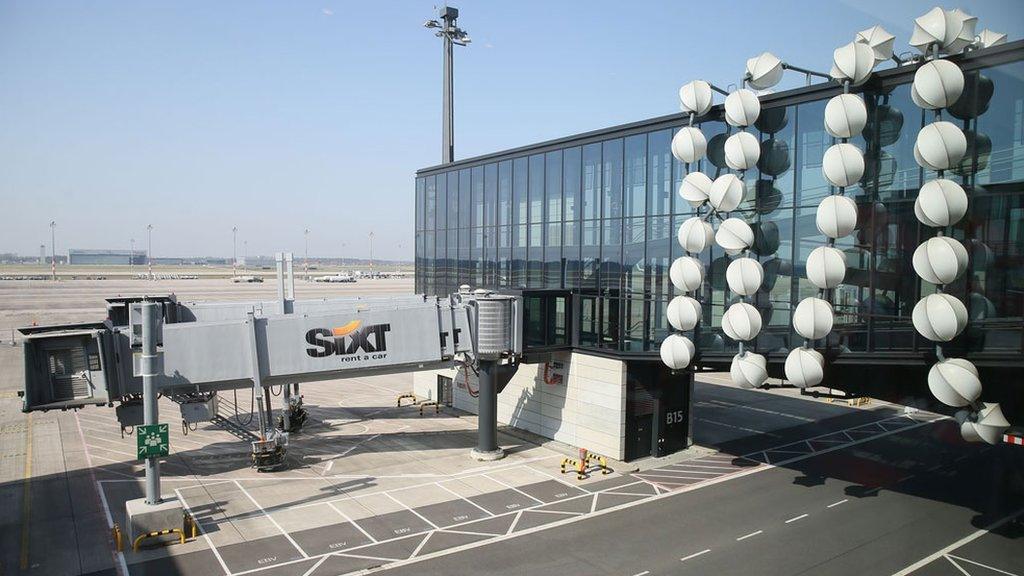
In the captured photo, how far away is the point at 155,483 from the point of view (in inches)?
941

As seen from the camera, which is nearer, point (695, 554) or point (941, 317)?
point (941, 317)

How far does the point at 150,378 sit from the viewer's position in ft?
80.6

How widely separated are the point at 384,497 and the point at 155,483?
343 inches

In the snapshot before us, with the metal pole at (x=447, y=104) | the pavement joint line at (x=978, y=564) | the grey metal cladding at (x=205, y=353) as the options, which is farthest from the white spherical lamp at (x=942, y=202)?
the metal pole at (x=447, y=104)

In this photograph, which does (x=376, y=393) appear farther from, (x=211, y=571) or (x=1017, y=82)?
(x=1017, y=82)

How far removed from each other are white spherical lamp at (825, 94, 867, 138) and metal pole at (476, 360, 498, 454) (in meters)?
19.2

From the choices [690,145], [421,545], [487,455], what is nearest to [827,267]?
[690,145]

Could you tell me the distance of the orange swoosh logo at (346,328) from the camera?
103ft

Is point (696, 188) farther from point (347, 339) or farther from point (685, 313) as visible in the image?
point (347, 339)

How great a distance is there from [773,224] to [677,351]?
6.52 meters

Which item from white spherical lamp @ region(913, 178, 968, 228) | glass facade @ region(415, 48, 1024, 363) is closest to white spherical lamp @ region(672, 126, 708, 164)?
glass facade @ region(415, 48, 1024, 363)

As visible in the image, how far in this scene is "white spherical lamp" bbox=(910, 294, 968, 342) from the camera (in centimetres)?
1953

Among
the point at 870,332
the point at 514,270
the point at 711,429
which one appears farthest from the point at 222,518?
the point at 711,429

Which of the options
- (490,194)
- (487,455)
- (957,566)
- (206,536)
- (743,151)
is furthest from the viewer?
(490,194)
